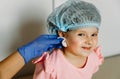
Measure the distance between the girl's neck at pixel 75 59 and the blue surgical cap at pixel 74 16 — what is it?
0.12 metres

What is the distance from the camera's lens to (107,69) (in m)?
1.50

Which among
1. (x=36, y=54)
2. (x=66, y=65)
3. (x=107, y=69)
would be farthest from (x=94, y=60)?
(x=107, y=69)

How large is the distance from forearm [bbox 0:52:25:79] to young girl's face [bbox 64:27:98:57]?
21cm

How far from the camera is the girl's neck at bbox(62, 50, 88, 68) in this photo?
100 cm

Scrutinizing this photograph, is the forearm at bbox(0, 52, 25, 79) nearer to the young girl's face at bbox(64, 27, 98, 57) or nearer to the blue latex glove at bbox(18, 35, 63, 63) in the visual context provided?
the blue latex glove at bbox(18, 35, 63, 63)

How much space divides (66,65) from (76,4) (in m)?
0.26

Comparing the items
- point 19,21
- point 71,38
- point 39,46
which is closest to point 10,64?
point 39,46

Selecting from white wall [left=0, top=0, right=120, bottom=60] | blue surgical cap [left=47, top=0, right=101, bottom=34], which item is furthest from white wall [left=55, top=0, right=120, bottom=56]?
blue surgical cap [left=47, top=0, right=101, bottom=34]

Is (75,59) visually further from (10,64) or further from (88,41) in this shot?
(10,64)

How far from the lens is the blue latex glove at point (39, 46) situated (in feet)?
3.11

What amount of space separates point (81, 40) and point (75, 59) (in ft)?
0.39

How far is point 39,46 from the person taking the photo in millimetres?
983

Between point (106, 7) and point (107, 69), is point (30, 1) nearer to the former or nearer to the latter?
point (106, 7)

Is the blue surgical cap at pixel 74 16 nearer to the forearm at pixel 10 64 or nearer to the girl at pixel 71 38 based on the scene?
the girl at pixel 71 38
